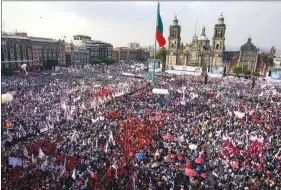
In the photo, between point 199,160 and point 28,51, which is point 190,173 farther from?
point 28,51

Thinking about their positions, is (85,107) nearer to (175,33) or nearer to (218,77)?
(218,77)

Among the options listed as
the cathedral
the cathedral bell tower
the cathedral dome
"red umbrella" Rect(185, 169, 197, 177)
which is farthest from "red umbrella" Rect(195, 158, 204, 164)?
the cathedral dome

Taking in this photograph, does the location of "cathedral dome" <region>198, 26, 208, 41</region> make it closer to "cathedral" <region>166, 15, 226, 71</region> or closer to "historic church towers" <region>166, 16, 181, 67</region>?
"cathedral" <region>166, 15, 226, 71</region>

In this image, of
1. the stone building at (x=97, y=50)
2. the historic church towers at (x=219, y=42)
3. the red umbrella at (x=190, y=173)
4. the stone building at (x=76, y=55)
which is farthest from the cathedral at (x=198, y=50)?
the red umbrella at (x=190, y=173)

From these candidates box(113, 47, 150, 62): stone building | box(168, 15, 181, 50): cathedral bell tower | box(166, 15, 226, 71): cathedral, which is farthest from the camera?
box(113, 47, 150, 62): stone building

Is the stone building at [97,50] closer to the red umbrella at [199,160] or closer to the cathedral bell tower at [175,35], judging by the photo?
the cathedral bell tower at [175,35]

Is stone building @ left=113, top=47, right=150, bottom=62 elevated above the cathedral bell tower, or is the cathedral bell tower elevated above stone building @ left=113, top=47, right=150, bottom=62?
the cathedral bell tower

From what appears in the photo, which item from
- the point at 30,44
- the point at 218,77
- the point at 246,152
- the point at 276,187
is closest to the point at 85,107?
the point at 246,152
